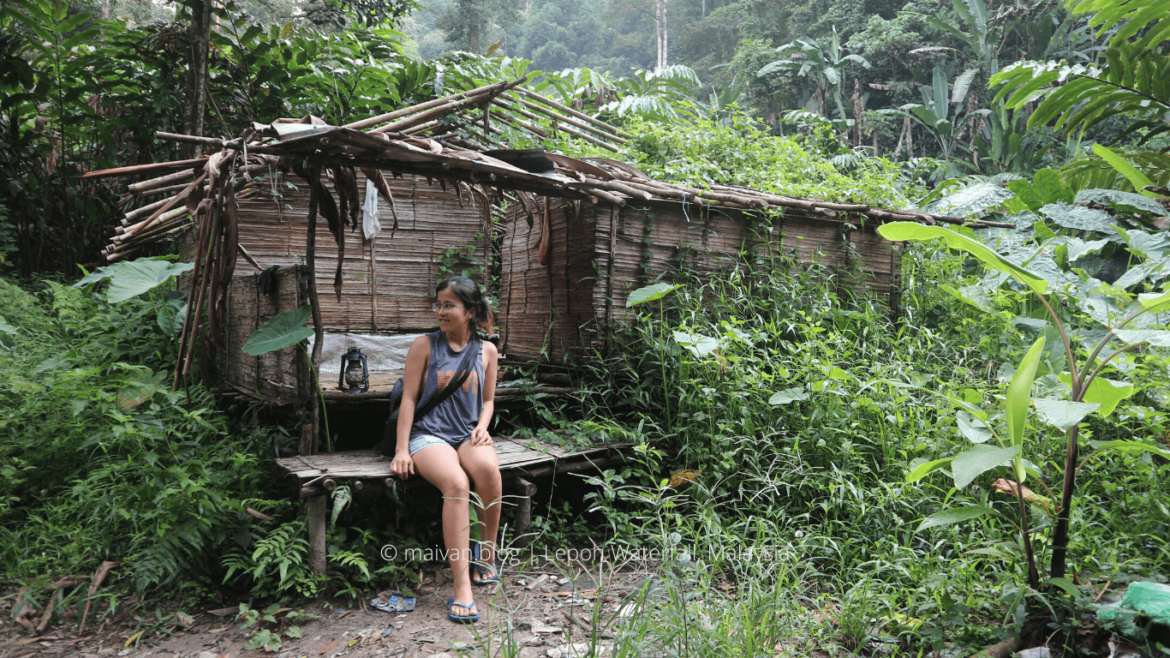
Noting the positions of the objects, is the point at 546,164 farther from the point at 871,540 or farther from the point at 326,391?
the point at 871,540

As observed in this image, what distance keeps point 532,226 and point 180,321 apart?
3.11 metres

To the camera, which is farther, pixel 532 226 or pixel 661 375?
pixel 532 226

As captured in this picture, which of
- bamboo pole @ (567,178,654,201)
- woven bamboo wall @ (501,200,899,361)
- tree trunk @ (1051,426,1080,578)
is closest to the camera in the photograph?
tree trunk @ (1051,426,1080,578)

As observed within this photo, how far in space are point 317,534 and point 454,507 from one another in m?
0.80

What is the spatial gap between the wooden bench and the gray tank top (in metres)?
0.31

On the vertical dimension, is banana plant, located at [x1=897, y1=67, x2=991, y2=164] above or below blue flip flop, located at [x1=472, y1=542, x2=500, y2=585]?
above

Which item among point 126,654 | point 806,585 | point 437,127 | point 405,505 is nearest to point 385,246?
point 437,127

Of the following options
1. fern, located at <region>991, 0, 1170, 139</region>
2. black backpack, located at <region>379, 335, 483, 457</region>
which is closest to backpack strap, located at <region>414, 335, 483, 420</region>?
black backpack, located at <region>379, 335, 483, 457</region>

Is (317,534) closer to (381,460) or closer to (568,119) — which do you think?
(381,460)

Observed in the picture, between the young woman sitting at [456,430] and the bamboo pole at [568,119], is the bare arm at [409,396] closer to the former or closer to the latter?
the young woman sitting at [456,430]

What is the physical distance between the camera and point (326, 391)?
4.50 meters

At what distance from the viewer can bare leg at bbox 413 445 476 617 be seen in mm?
3252

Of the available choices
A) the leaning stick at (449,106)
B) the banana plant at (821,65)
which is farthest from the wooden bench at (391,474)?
the banana plant at (821,65)

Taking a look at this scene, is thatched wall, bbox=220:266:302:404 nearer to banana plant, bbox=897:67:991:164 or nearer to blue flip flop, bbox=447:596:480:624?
blue flip flop, bbox=447:596:480:624
